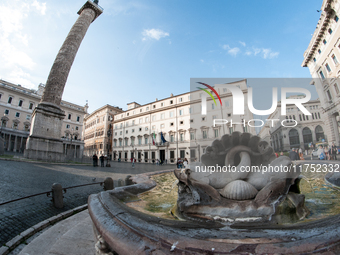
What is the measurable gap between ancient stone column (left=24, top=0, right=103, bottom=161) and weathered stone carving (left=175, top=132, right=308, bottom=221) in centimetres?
1507

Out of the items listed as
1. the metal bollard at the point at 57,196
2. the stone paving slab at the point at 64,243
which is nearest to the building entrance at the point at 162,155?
the metal bollard at the point at 57,196

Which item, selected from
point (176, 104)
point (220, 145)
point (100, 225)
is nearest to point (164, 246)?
point (100, 225)

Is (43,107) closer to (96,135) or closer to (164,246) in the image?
(164,246)

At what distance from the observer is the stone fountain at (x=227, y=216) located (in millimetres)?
1070

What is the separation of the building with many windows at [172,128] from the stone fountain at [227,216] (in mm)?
24526

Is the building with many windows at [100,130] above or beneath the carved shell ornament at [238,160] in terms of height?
above

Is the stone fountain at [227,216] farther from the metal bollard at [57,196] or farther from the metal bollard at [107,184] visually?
the metal bollard at [107,184]

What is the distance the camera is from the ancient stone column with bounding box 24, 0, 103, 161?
1300cm

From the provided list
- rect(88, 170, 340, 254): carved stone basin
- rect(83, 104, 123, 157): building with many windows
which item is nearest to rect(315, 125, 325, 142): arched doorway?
rect(88, 170, 340, 254): carved stone basin

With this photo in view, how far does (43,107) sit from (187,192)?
16.0 metres

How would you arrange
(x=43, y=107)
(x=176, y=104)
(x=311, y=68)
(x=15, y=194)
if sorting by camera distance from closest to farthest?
(x=15, y=194)
(x=43, y=107)
(x=311, y=68)
(x=176, y=104)

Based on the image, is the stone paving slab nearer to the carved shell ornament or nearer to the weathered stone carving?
the weathered stone carving

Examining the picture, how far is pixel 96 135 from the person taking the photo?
5172 centimetres

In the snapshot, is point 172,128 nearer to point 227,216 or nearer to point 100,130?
point 100,130
